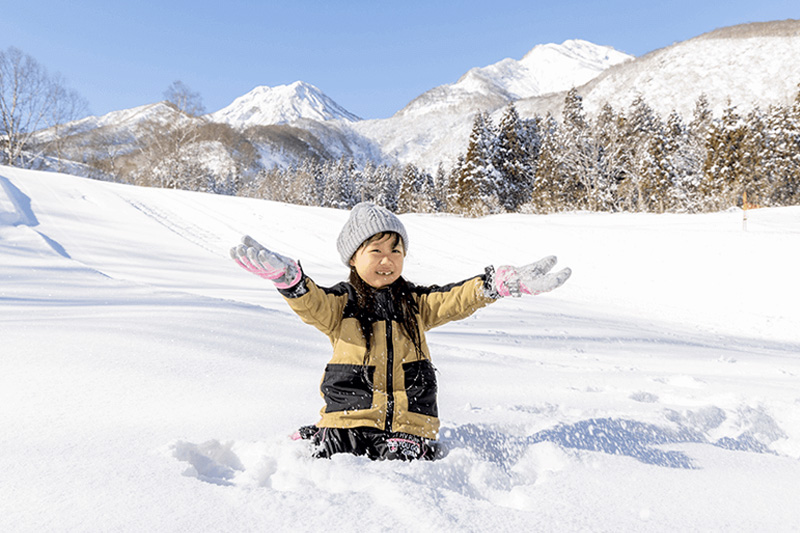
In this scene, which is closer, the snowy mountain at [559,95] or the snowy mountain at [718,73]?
the snowy mountain at [718,73]

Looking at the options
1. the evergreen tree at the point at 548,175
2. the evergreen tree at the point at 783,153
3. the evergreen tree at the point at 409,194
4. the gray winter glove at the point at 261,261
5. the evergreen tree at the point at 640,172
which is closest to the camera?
the gray winter glove at the point at 261,261

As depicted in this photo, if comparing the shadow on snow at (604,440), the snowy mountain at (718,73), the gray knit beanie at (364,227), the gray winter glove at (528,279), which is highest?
the snowy mountain at (718,73)

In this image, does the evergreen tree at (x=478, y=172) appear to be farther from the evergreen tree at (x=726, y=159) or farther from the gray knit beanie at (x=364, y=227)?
the gray knit beanie at (x=364, y=227)

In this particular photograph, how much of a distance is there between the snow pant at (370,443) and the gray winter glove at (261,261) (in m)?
0.60

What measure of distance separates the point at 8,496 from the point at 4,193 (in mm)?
12816

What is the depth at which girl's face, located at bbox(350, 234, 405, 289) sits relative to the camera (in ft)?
6.61

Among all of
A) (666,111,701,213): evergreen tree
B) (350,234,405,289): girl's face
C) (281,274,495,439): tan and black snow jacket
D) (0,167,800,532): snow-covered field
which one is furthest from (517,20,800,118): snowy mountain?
(281,274,495,439): tan and black snow jacket

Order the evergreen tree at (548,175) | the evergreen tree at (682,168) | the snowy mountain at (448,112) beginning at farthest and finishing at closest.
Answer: the snowy mountain at (448,112), the evergreen tree at (548,175), the evergreen tree at (682,168)

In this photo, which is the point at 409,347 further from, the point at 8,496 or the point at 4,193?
the point at 4,193

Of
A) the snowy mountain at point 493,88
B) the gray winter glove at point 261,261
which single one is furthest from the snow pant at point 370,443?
the snowy mountain at point 493,88

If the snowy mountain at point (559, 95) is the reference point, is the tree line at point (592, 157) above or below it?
below

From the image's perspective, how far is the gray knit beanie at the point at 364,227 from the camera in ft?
6.64

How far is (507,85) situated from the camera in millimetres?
193625

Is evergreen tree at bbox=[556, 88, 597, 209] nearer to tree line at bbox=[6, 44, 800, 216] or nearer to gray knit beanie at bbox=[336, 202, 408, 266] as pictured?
tree line at bbox=[6, 44, 800, 216]
